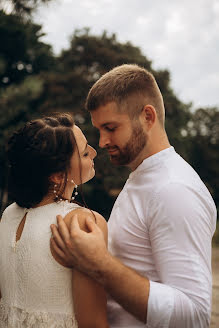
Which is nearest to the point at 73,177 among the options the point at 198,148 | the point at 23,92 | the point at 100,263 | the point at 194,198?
the point at 100,263

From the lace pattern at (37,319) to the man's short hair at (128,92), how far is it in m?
1.05

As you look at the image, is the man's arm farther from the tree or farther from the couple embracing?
the tree

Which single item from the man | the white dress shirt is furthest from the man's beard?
the white dress shirt

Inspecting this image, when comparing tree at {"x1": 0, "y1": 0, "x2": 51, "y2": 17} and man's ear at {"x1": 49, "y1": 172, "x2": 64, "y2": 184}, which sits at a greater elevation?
tree at {"x1": 0, "y1": 0, "x2": 51, "y2": 17}

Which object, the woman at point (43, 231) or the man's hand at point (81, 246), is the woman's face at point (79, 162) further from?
the man's hand at point (81, 246)

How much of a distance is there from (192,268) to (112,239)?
0.46 metres

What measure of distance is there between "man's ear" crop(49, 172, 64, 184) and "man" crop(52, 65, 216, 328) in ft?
0.91

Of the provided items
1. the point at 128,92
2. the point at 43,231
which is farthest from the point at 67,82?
the point at 43,231

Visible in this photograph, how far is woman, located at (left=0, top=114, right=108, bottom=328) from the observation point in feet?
5.19

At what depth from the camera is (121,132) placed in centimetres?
193

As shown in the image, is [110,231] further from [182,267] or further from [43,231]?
[182,267]

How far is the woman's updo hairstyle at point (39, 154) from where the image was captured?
1712 millimetres

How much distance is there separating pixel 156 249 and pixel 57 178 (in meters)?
0.60

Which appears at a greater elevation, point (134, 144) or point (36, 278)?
point (134, 144)
